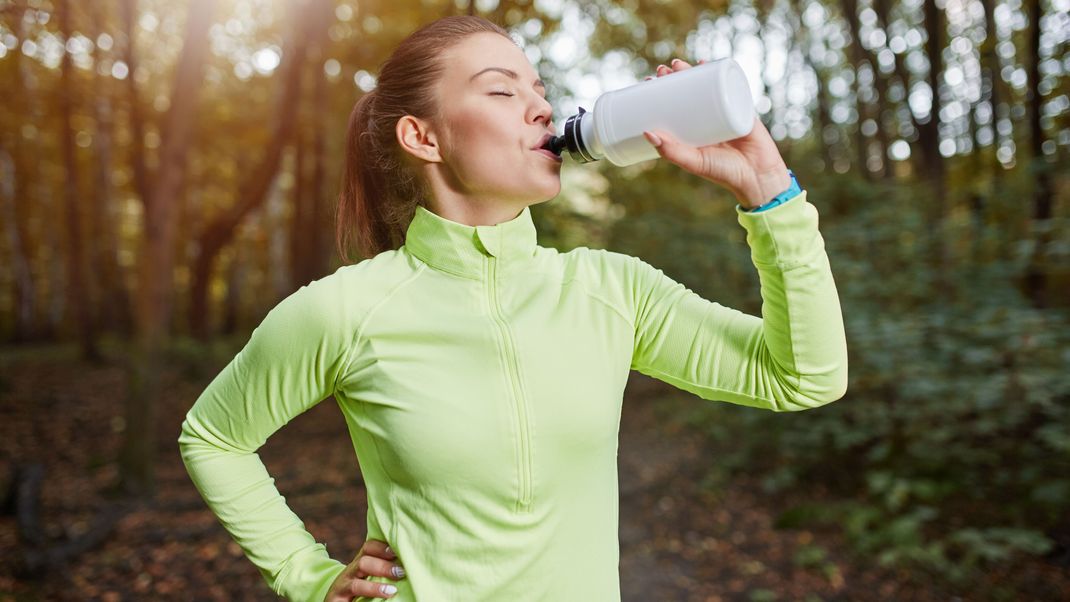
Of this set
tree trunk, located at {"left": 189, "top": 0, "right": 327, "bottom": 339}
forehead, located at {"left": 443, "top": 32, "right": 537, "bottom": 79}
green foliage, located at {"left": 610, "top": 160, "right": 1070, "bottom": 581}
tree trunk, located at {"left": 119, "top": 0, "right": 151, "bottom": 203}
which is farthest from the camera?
tree trunk, located at {"left": 189, "top": 0, "right": 327, "bottom": 339}

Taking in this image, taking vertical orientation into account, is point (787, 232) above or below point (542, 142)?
below

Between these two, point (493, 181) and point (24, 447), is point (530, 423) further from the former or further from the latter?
point (24, 447)

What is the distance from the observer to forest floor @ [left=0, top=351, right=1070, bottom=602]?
4.21 meters

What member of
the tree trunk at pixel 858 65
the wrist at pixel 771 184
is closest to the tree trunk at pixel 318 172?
the tree trunk at pixel 858 65

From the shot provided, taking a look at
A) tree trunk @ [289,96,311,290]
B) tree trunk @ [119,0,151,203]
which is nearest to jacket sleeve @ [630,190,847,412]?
tree trunk @ [119,0,151,203]

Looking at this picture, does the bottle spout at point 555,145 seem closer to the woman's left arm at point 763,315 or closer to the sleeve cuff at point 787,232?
the woman's left arm at point 763,315

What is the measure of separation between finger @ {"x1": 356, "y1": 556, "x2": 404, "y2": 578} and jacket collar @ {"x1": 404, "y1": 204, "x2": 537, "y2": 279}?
0.55 m

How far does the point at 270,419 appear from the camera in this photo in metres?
1.39

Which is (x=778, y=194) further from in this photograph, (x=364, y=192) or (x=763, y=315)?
(x=364, y=192)

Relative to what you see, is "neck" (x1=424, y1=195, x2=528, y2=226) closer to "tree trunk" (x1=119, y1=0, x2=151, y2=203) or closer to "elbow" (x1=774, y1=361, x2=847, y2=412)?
"elbow" (x1=774, y1=361, x2=847, y2=412)

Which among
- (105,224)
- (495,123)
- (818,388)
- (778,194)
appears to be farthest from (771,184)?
(105,224)

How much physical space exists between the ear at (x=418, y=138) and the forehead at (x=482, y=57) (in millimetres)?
121

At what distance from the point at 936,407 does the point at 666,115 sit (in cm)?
411

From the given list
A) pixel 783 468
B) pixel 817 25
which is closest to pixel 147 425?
pixel 783 468
